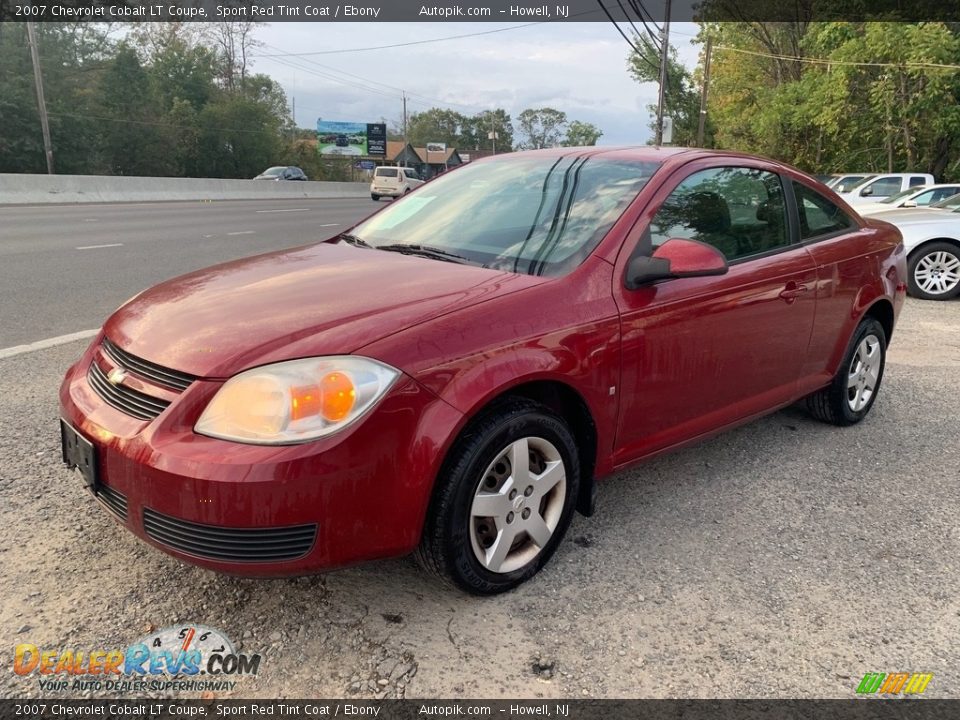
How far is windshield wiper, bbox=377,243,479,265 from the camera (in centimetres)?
300

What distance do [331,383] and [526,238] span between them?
1224 millimetres

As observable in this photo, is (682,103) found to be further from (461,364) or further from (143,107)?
(461,364)

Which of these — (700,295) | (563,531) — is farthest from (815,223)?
(563,531)

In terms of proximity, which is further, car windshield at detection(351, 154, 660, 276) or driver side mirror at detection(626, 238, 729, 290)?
car windshield at detection(351, 154, 660, 276)

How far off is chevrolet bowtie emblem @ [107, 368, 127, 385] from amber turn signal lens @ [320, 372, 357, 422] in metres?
0.77

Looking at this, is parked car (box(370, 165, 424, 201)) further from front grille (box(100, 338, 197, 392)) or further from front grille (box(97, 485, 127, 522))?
front grille (box(97, 485, 127, 522))

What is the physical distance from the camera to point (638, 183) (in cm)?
313

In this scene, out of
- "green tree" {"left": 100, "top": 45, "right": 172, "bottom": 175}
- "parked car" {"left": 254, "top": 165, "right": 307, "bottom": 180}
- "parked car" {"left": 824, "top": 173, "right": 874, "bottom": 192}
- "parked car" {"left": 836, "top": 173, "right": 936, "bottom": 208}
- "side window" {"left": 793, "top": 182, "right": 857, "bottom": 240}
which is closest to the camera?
"side window" {"left": 793, "top": 182, "right": 857, "bottom": 240}

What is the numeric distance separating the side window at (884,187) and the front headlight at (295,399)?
2121 cm

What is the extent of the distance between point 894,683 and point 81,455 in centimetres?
267

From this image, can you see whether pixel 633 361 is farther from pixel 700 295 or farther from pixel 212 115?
pixel 212 115

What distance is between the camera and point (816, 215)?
4.01 m

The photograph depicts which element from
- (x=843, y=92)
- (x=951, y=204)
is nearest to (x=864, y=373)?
(x=951, y=204)

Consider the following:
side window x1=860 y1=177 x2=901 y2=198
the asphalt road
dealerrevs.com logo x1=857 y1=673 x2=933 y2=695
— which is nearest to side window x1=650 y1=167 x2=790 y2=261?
the asphalt road
